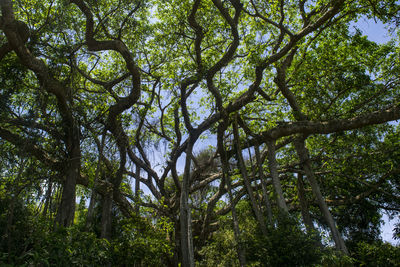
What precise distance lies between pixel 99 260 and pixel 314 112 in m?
6.14

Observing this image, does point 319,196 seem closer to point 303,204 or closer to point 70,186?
point 303,204

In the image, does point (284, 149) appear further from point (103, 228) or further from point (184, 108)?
point (103, 228)

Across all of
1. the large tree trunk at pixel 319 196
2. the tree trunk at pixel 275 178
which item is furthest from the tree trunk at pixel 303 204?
the tree trunk at pixel 275 178

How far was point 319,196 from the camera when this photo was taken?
277 inches

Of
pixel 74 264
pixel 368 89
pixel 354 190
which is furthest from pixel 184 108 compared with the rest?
pixel 354 190

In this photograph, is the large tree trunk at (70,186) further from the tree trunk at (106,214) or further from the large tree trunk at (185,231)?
the large tree trunk at (185,231)

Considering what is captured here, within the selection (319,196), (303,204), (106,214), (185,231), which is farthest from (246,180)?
(303,204)

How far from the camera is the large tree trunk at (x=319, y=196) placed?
656 cm

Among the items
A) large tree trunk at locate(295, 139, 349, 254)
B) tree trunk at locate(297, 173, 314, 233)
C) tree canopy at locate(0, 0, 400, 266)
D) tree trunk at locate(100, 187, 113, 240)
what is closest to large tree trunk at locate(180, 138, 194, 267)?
tree canopy at locate(0, 0, 400, 266)

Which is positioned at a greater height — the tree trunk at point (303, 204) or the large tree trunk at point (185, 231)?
the tree trunk at point (303, 204)

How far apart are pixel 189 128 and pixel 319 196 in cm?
363

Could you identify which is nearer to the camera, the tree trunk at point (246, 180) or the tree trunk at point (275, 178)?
the tree trunk at point (246, 180)

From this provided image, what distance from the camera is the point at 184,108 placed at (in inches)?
245

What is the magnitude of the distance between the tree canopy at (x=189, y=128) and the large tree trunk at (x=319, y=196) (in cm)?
4
